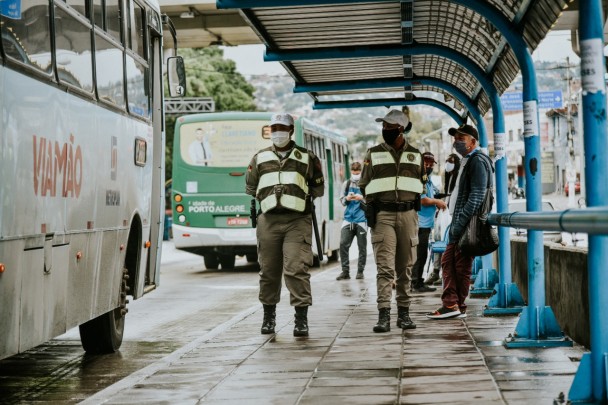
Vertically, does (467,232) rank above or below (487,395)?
above

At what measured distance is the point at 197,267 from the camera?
26844 mm

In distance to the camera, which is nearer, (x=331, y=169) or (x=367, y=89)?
(x=367, y=89)

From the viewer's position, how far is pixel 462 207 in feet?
35.2

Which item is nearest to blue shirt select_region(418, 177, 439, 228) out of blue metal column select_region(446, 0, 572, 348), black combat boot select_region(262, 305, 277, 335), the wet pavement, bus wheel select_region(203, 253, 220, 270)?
the wet pavement

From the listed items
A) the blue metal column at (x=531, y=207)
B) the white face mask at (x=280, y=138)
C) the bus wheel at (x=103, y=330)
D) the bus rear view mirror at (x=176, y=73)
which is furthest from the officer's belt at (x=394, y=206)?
the bus rear view mirror at (x=176, y=73)

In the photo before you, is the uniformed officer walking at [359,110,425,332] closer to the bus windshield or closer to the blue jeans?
the blue jeans

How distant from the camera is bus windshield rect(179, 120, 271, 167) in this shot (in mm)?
23922

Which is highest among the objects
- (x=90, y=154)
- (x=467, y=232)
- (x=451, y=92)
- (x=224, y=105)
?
(x=224, y=105)

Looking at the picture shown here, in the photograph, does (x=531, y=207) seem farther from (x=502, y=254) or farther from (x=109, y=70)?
(x=109, y=70)

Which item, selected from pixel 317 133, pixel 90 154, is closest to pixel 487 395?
pixel 90 154

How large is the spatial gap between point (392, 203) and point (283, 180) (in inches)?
40.2

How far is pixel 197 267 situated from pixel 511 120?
84.0m

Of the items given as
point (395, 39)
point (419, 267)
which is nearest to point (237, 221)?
point (419, 267)

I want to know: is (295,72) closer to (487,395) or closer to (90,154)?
(90,154)
